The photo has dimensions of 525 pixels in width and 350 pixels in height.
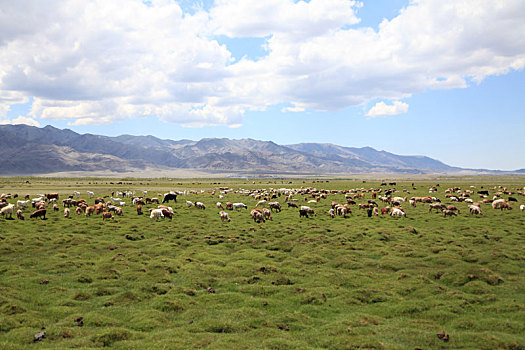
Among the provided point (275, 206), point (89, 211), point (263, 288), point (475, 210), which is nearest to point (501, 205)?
point (475, 210)

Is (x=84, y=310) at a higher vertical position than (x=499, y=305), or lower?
lower

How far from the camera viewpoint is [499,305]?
13117mm

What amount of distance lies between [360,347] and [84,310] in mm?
10915

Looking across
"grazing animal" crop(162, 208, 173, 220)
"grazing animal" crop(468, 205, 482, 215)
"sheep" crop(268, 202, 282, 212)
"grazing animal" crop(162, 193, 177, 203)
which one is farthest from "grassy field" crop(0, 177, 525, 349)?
"grazing animal" crop(162, 193, 177, 203)

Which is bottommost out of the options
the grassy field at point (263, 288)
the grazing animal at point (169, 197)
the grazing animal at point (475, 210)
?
the grassy field at point (263, 288)

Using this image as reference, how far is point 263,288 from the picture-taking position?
1573 centimetres

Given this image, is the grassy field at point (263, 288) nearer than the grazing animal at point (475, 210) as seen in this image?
Yes

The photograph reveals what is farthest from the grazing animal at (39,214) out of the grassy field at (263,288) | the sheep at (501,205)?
the sheep at (501,205)

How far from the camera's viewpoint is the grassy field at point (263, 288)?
1105 centimetres

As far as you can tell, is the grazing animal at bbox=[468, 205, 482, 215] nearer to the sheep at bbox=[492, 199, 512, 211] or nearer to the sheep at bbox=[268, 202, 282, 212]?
the sheep at bbox=[492, 199, 512, 211]

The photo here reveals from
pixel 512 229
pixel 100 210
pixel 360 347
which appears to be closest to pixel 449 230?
pixel 512 229

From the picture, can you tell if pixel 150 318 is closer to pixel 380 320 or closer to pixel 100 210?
pixel 380 320

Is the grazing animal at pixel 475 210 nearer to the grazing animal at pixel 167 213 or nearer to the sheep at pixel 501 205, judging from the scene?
the sheep at pixel 501 205

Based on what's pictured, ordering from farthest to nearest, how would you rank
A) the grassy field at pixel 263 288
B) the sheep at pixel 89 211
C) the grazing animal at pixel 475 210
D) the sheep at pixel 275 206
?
the sheep at pixel 275 206 → the grazing animal at pixel 475 210 → the sheep at pixel 89 211 → the grassy field at pixel 263 288
